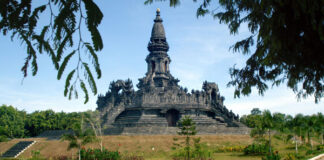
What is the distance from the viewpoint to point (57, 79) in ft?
12.1

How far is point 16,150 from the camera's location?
34.8 m

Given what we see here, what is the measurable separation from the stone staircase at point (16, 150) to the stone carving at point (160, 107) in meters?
10.2

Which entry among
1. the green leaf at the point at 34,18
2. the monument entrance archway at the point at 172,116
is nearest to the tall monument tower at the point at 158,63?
the monument entrance archway at the point at 172,116

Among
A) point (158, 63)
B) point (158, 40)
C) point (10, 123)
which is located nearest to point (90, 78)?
point (158, 63)

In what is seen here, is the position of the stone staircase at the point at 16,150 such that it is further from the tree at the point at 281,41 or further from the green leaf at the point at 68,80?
the green leaf at the point at 68,80

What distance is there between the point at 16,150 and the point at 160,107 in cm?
1999

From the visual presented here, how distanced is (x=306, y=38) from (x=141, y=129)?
104 ft

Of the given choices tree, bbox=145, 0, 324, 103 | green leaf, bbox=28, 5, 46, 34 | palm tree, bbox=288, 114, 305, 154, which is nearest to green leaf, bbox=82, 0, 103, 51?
green leaf, bbox=28, 5, 46, 34

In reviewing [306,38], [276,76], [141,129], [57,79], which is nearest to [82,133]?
[141,129]

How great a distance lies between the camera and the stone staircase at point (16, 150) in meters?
33.6

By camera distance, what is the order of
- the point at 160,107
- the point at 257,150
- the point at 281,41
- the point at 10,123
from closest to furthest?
the point at 281,41, the point at 257,150, the point at 160,107, the point at 10,123

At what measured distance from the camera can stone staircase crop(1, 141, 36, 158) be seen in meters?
33.6

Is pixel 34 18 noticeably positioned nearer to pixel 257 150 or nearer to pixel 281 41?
pixel 281 41

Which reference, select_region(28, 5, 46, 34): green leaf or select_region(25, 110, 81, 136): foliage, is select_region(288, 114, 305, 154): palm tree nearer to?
select_region(28, 5, 46, 34): green leaf
